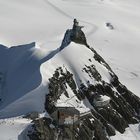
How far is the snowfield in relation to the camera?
196 feet

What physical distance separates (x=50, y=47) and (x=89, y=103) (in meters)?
31.4

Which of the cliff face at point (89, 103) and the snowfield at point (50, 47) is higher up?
the snowfield at point (50, 47)

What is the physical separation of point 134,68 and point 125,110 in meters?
31.0

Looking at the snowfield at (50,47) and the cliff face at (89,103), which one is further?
the snowfield at (50,47)

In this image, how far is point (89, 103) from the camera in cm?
6425

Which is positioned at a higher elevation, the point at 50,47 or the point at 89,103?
the point at 50,47

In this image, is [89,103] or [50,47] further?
[50,47]

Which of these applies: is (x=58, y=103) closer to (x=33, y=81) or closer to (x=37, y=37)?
(x=33, y=81)

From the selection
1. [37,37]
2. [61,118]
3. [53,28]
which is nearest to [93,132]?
[61,118]

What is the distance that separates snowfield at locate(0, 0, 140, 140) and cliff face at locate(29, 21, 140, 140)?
2.91 ft

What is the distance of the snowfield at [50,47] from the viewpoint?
59812 mm

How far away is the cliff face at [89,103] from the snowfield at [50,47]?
0.89 meters

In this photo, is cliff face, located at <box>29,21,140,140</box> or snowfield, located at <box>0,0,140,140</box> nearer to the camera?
cliff face, located at <box>29,21,140,140</box>

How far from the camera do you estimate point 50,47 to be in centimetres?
9375
